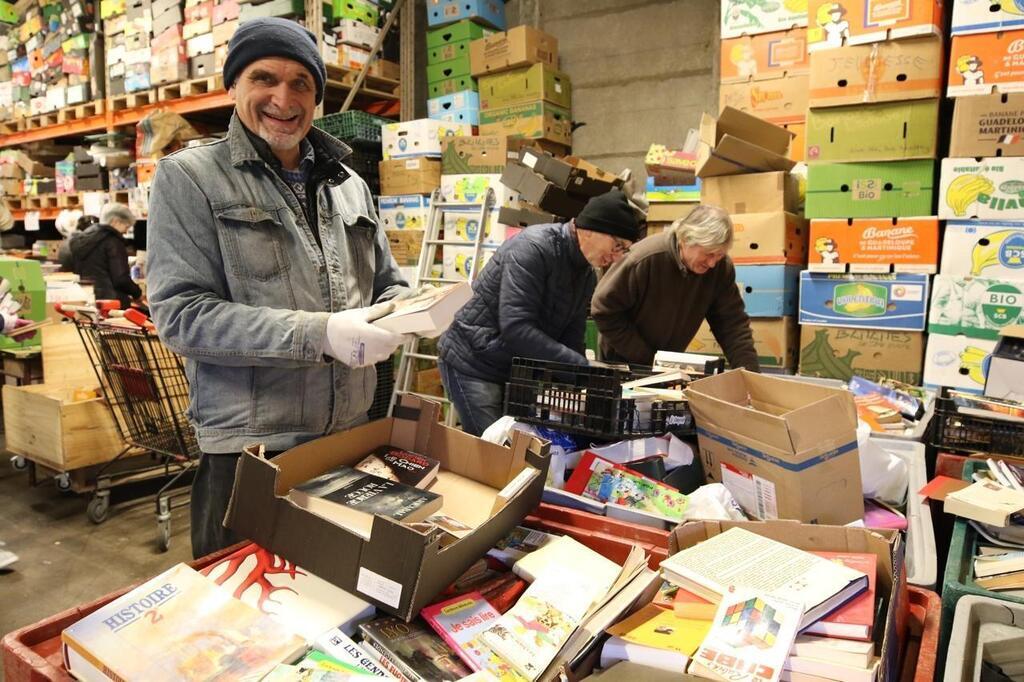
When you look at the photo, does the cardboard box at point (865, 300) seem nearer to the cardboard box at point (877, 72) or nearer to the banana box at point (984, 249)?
A: the banana box at point (984, 249)

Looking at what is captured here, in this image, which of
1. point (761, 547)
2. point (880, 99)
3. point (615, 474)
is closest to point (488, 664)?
point (761, 547)

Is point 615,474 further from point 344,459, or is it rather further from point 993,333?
point 993,333

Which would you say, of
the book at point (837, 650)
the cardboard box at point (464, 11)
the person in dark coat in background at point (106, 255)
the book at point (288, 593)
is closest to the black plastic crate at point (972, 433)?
the book at point (837, 650)

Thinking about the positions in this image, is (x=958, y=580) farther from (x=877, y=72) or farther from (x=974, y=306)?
(x=877, y=72)

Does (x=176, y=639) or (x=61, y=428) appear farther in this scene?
(x=61, y=428)

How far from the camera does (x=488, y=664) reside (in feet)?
3.03

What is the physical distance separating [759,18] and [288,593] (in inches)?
162

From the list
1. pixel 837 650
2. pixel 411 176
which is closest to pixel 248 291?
pixel 837 650

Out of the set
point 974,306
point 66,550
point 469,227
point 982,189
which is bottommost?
point 66,550

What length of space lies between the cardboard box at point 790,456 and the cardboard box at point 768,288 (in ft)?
7.52

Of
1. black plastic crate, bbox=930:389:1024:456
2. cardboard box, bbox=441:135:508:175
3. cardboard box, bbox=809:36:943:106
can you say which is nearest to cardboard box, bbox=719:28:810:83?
cardboard box, bbox=809:36:943:106

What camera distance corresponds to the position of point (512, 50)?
542 centimetres

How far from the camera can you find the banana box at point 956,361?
10.9 feet

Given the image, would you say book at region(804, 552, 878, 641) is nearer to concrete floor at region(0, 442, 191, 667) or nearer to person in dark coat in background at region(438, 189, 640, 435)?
person in dark coat in background at region(438, 189, 640, 435)
